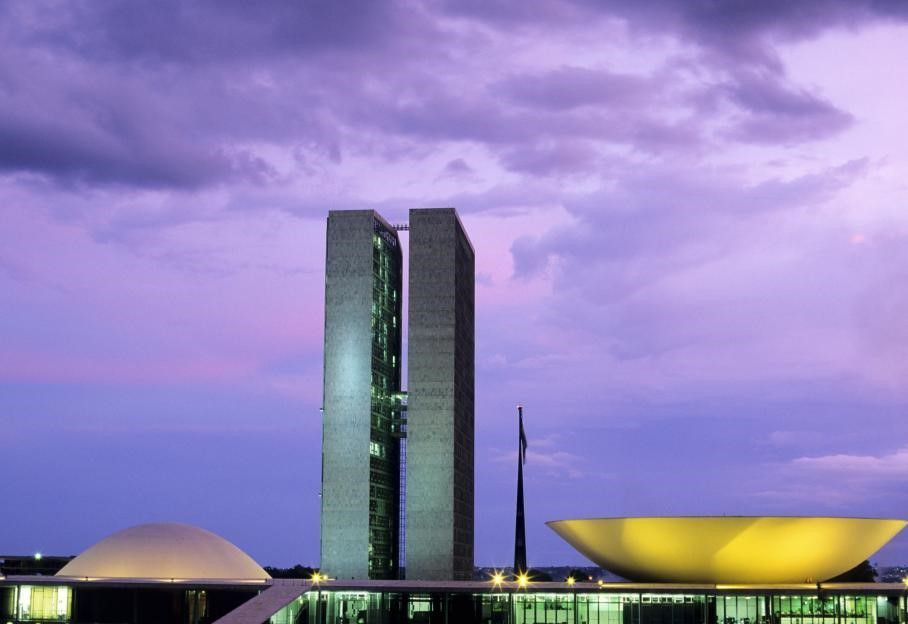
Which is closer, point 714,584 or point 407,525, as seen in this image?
point 714,584

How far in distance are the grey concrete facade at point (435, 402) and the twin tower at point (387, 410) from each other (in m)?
0.11

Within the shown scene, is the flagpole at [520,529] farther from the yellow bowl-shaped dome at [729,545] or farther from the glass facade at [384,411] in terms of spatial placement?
the yellow bowl-shaped dome at [729,545]

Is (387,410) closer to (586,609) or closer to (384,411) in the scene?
(384,411)

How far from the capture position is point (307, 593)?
87562 millimetres

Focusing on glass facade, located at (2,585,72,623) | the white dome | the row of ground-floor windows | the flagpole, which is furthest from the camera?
the flagpole

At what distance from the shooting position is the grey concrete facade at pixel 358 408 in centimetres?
13425

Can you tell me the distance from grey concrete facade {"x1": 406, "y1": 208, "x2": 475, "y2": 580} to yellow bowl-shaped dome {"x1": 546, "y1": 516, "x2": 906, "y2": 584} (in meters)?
57.4

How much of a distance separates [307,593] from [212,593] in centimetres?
727

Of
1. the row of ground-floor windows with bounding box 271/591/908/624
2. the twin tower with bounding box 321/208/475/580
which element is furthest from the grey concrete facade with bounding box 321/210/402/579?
the row of ground-floor windows with bounding box 271/591/908/624

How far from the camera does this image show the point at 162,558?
97.2 meters

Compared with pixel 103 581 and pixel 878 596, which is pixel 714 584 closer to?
pixel 878 596

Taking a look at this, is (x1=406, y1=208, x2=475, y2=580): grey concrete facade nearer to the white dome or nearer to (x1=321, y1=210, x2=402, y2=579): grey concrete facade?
(x1=321, y1=210, x2=402, y2=579): grey concrete facade

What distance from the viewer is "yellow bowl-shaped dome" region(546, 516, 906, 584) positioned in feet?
249

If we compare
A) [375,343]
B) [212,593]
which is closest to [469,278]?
[375,343]
